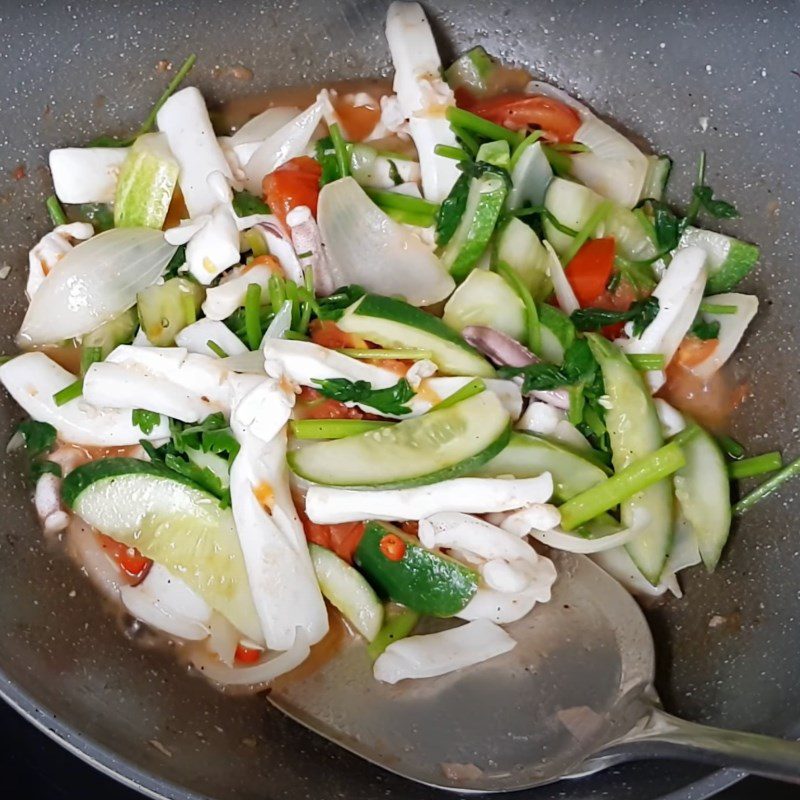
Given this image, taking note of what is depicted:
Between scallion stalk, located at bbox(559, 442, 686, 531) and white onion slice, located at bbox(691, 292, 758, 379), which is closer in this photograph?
scallion stalk, located at bbox(559, 442, 686, 531)

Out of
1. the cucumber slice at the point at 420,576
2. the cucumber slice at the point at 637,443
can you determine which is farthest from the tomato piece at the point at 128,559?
the cucumber slice at the point at 637,443

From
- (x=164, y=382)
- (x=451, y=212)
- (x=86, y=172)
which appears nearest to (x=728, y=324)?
(x=451, y=212)

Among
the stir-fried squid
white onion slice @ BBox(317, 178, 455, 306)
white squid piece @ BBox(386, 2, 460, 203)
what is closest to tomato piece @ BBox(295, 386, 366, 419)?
the stir-fried squid

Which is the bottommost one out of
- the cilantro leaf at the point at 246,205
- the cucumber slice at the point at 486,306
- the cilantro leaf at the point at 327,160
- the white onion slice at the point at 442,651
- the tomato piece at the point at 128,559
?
the white onion slice at the point at 442,651

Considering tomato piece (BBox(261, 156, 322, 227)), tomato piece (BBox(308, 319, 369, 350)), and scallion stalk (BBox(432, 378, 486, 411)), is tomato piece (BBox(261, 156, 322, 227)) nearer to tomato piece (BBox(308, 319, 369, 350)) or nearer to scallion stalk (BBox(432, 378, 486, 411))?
tomato piece (BBox(308, 319, 369, 350))

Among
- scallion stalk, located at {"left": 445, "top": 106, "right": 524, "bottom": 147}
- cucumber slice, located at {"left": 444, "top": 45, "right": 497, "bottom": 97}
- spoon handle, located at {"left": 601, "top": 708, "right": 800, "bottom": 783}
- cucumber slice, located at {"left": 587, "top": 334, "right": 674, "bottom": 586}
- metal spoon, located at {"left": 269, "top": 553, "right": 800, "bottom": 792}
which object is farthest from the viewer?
cucumber slice, located at {"left": 444, "top": 45, "right": 497, "bottom": 97}

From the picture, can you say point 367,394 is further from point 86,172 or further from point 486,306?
point 86,172

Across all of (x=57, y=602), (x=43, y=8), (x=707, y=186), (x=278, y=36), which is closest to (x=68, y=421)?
(x=57, y=602)

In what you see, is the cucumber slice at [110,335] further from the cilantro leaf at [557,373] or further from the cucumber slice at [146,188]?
the cilantro leaf at [557,373]
